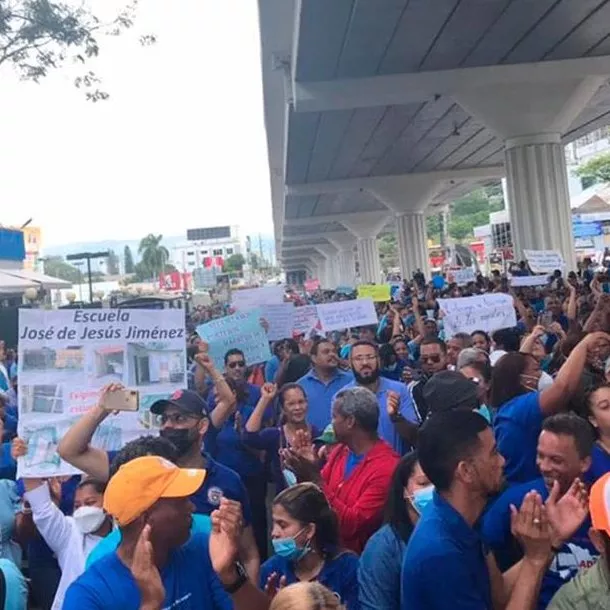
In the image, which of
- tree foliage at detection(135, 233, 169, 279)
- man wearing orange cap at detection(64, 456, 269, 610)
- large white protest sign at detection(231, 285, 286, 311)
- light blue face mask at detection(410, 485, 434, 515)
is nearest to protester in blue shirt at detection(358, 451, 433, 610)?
light blue face mask at detection(410, 485, 434, 515)

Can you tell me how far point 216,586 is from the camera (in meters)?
2.87

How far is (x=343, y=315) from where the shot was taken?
33.6ft

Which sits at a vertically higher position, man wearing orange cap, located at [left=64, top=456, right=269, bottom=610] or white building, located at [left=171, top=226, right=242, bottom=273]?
white building, located at [left=171, top=226, right=242, bottom=273]

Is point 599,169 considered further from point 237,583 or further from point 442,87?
point 237,583

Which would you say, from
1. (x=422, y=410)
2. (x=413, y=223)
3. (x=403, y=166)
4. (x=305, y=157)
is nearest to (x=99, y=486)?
(x=422, y=410)

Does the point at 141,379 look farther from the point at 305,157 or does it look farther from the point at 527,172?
the point at 305,157

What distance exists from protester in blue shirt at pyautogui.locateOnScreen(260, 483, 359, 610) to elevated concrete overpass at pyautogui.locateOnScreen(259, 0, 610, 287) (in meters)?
11.1

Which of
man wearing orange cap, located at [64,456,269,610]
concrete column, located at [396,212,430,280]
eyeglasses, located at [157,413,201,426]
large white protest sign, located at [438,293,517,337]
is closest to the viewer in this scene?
man wearing orange cap, located at [64,456,269,610]

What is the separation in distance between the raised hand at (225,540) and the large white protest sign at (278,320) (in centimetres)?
775

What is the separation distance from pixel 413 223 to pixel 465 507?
125ft

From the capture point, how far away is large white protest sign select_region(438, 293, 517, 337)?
27.9 feet

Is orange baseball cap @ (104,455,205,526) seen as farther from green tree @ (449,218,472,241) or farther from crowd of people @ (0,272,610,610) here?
→ green tree @ (449,218,472,241)

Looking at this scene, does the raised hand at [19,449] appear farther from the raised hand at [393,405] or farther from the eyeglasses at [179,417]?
the raised hand at [393,405]

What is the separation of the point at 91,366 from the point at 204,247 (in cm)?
16647
